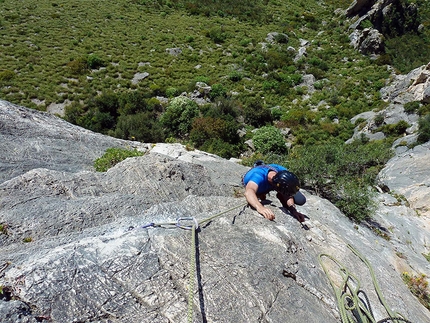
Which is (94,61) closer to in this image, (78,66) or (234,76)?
(78,66)

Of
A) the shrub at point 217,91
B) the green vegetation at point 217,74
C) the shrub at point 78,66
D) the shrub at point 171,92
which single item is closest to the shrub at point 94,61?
the green vegetation at point 217,74

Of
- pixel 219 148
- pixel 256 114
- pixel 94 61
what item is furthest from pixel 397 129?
pixel 94 61

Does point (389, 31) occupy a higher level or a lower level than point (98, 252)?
higher

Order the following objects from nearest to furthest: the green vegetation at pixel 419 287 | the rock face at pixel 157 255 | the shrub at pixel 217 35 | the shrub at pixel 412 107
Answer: the rock face at pixel 157 255, the green vegetation at pixel 419 287, the shrub at pixel 412 107, the shrub at pixel 217 35

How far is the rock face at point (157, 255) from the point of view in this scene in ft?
9.61

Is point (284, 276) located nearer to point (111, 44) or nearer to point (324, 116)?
point (324, 116)

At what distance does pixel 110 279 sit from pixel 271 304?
1811 mm

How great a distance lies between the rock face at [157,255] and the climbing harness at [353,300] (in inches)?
5.1

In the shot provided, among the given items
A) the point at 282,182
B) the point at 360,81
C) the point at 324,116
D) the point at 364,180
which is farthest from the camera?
the point at 360,81

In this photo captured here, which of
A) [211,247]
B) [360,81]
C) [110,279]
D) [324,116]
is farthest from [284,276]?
[360,81]

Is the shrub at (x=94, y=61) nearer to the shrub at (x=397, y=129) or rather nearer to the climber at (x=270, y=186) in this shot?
the shrub at (x=397, y=129)

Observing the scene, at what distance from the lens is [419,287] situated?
5.71 meters

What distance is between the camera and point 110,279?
3102 millimetres

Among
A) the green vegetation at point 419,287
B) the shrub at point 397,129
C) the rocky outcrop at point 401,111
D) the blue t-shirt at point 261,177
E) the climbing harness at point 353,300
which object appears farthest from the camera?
the rocky outcrop at point 401,111
